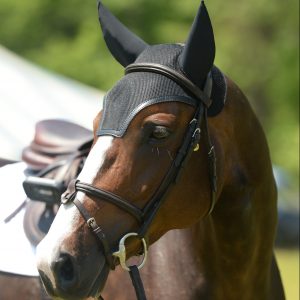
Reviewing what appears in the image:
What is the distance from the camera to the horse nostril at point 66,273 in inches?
121

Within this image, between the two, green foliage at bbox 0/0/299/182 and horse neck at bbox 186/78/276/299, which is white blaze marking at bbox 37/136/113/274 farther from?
green foliage at bbox 0/0/299/182

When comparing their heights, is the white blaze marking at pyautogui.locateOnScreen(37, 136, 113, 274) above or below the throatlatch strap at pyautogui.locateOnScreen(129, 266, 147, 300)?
above

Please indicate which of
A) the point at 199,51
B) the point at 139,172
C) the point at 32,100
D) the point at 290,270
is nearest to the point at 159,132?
the point at 139,172

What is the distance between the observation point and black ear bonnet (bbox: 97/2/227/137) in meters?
3.22

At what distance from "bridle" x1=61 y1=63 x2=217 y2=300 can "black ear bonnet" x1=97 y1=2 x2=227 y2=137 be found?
26mm

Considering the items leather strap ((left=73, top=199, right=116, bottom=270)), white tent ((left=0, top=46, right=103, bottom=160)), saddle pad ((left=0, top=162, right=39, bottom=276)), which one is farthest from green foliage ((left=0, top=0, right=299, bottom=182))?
leather strap ((left=73, top=199, right=116, bottom=270))

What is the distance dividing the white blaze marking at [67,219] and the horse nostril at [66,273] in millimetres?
38

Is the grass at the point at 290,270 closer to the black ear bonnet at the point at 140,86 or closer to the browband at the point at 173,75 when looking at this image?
the black ear bonnet at the point at 140,86

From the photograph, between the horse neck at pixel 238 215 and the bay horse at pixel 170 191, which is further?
the horse neck at pixel 238 215

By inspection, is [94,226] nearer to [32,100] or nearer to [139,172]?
[139,172]

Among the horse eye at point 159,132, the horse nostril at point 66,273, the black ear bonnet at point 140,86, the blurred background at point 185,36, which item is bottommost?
the blurred background at point 185,36

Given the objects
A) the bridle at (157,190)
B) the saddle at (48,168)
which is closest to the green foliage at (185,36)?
the saddle at (48,168)

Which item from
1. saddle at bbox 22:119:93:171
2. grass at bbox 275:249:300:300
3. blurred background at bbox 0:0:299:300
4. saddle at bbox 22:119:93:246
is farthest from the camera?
blurred background at bbox 0:0:299:300

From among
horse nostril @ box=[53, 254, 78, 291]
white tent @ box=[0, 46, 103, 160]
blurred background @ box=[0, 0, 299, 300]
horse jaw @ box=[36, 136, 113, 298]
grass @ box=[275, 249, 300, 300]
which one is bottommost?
grass @ box=[275, 249, 300, 300]
